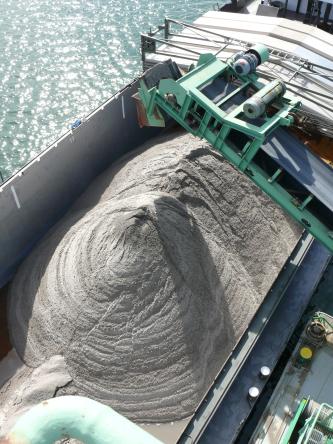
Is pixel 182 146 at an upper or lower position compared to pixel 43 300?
upper

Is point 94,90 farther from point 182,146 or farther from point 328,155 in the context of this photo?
point 328,155

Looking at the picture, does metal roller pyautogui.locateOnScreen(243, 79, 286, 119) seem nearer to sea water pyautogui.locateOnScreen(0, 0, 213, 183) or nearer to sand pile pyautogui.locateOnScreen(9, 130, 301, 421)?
sand pile pyautogui.locateOnScreen(9, 130, 301, 421)

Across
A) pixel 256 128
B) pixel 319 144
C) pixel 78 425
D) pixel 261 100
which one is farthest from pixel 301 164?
pixel 78 425

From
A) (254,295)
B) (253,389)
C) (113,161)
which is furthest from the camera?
(113,161)

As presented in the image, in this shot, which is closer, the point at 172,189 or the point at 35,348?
the point at 35,348

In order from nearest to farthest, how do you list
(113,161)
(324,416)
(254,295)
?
(324,416) < (254,295) < (113,161)

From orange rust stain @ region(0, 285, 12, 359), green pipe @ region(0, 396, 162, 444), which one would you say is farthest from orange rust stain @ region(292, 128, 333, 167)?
green pipe @ region(0, 396, 162, 444)

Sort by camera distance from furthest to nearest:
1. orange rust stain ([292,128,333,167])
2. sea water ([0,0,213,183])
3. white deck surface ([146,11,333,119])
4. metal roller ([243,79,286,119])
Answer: sea water ([0,0,213,183]) → white deck surface ([146,11,333,119]) → orange rust stain ([292,128,333,167]) → metal roller ([243,79,286,119])

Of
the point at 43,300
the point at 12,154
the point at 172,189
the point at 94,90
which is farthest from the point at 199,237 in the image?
the point at 94,90
